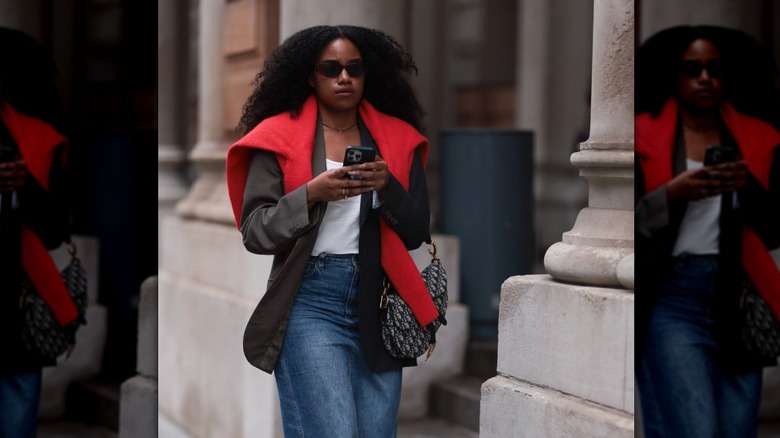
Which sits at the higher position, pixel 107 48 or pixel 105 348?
pixel 107 48

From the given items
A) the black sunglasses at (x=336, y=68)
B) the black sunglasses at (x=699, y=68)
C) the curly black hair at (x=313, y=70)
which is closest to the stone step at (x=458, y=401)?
the curly black hair at (x=313, y=70)

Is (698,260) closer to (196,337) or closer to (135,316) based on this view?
(135,316)

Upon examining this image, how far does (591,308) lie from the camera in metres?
3.81

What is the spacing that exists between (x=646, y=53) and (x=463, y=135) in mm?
2921

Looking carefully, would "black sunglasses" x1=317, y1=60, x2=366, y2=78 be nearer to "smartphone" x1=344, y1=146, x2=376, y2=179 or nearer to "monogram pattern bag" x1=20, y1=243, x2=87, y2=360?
"smartphone" x1=344, y1=146, x2=376, y2=179

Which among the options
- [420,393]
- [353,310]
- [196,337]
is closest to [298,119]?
[353,310]

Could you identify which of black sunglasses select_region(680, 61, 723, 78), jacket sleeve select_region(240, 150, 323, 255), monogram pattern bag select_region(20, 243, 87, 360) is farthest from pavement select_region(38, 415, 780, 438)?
jacket sleeve select_region(240, 150, 323, 255)

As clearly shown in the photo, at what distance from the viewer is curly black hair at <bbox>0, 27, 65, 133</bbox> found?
412 centimetres

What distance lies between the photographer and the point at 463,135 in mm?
5965

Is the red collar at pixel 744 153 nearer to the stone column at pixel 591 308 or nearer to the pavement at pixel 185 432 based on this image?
the pavement at pixel 185 432

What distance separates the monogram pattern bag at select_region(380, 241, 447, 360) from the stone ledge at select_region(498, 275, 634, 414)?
0.34 m

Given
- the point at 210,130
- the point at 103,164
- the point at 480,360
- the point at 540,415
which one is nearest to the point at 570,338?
the point at 540,415

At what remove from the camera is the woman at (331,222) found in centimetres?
366

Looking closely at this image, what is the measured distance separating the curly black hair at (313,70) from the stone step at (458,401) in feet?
5.78
